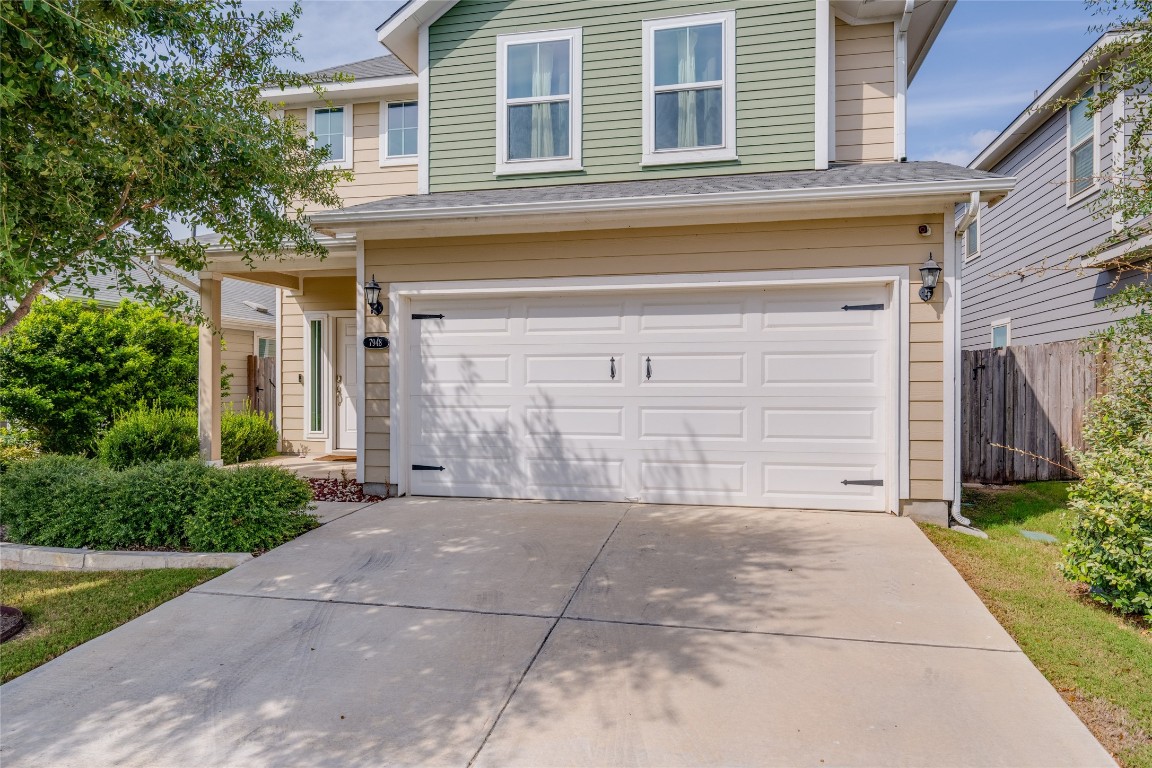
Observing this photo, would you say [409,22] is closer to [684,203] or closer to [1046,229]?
[684,203]

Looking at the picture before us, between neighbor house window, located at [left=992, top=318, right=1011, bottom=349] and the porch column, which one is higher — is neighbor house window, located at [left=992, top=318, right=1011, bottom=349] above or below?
above

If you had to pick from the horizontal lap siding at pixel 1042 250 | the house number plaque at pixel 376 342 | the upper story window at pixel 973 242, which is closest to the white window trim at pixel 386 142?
the house number plaque at pixel 376 342

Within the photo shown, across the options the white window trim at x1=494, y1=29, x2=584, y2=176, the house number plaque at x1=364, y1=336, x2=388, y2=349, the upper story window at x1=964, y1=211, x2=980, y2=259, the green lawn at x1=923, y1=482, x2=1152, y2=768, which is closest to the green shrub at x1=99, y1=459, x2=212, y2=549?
the house number plaque at x1=364, y1=336, x2=388, y2=349

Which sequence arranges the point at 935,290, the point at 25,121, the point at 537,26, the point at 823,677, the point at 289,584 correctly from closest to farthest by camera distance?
the point at 823,677, the point at 25,121, the point at 289,584, the point at 935,290, the point at 537,26

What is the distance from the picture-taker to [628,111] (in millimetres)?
7324

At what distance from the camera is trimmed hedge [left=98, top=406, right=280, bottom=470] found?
8195mm

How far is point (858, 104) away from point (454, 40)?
4.66 meters

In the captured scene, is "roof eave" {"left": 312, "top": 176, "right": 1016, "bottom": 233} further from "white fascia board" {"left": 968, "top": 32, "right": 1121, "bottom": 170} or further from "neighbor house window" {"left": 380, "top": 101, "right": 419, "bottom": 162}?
"neighbor house window" {"left": 380, "top": 101, "right": 419, "bottom": 162}

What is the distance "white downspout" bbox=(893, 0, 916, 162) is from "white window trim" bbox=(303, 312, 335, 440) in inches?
322

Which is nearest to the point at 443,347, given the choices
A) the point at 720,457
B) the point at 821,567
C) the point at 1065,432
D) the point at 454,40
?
the point at 720,457

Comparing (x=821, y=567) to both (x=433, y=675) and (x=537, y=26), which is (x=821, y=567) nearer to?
(x=433, y=675)

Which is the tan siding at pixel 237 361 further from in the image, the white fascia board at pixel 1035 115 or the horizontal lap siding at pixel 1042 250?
the white fascia board at pixel 1035 115

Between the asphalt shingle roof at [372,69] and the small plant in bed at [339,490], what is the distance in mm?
6091

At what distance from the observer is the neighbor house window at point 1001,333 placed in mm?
12125
